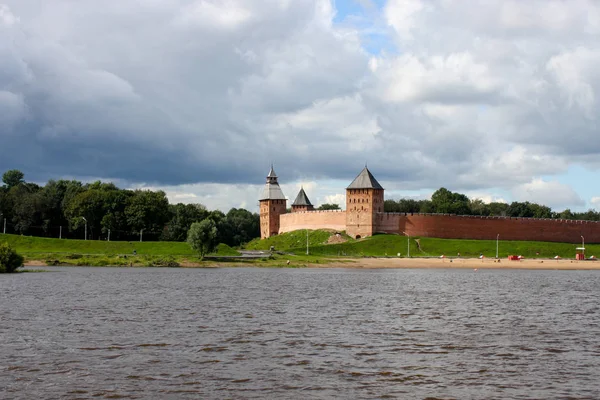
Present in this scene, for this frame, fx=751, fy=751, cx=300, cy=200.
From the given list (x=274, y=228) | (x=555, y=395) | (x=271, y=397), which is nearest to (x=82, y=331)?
(x=271, y=397)

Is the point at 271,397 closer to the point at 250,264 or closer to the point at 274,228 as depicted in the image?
the point at 250,264

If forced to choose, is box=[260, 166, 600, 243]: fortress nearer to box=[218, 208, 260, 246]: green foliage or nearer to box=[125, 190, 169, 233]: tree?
box=[218, 208, 260, 246]: green foliage

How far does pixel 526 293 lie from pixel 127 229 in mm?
62644

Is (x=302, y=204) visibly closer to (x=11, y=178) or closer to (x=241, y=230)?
(x=241, y=230)

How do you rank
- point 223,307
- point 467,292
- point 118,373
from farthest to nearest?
1. point 467,292
2. point 223,307
3. point 118,373

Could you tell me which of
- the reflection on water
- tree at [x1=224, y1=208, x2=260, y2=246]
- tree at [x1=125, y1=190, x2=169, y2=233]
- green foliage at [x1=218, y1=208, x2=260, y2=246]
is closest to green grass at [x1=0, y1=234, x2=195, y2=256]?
tree at [x1=125, y1=190, x2=169, y2=233]

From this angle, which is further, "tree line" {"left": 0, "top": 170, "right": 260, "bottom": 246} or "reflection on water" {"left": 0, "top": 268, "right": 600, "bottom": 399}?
"tree line" {"left": 0, "top": 170, "right": 260, "bottom": 246}

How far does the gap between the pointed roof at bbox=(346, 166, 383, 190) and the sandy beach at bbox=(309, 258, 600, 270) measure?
20517 millimetres

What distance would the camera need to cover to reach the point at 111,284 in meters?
44.0

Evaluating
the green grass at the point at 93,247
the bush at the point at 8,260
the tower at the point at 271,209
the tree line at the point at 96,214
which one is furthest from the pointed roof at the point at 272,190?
the bush at the point at 8,260

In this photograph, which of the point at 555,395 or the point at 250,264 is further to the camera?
the point at 250,264

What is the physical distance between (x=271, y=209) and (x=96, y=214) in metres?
29.4

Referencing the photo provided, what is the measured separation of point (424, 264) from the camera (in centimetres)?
7394

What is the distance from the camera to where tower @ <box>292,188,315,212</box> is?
118375 mm
